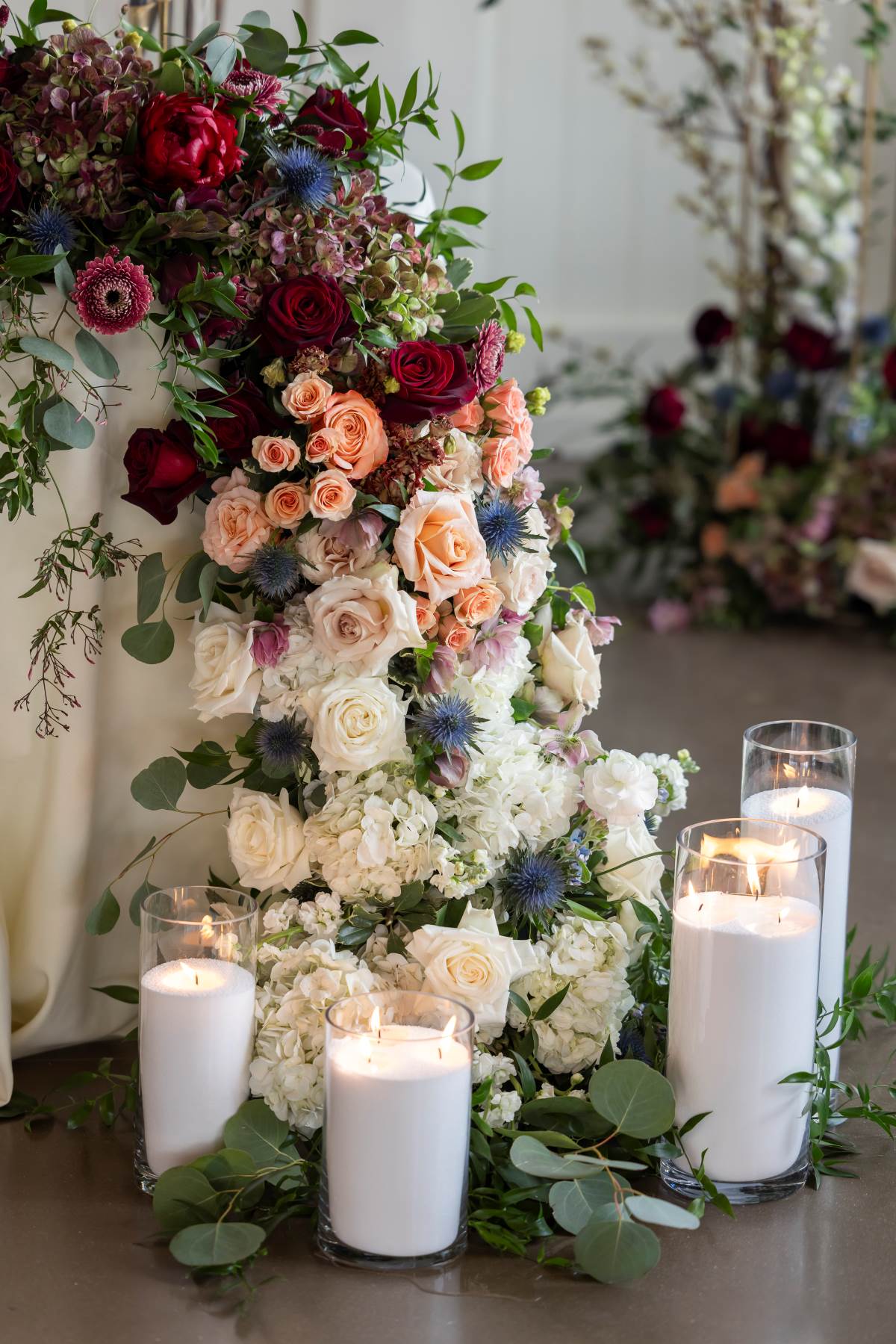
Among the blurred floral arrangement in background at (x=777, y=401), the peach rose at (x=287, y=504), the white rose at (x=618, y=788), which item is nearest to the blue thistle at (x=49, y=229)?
the peach rose at (x=287, y=504)

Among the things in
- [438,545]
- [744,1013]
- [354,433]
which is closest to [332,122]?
[354,433]

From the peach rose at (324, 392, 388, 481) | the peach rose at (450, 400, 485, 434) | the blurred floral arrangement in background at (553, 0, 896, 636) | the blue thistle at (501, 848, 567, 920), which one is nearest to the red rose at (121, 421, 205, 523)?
the peach rose at (324, 392, 388, 481)

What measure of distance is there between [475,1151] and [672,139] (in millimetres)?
2817

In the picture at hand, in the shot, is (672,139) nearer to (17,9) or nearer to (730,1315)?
(17,9)

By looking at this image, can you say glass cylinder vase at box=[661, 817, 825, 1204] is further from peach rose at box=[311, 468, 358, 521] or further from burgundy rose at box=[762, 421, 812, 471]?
burgundy rose at box=[762, 421, 812, 471]

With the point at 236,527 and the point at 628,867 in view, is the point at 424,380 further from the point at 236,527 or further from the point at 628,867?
the point at 628,867

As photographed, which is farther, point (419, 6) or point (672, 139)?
point (419, 6)

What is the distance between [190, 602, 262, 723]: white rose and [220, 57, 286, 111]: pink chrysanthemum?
476mm

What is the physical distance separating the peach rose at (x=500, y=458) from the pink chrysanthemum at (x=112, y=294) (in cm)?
34

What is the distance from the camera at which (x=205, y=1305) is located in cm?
115

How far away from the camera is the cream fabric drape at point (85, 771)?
140 cm

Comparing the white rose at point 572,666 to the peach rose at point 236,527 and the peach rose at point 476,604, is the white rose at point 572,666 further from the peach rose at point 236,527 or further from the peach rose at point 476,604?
the peach rose at point 236,527

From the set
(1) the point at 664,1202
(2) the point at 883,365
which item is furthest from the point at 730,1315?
(2) the point at 883,365

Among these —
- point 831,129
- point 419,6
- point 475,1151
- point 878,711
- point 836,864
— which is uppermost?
point 419,6
